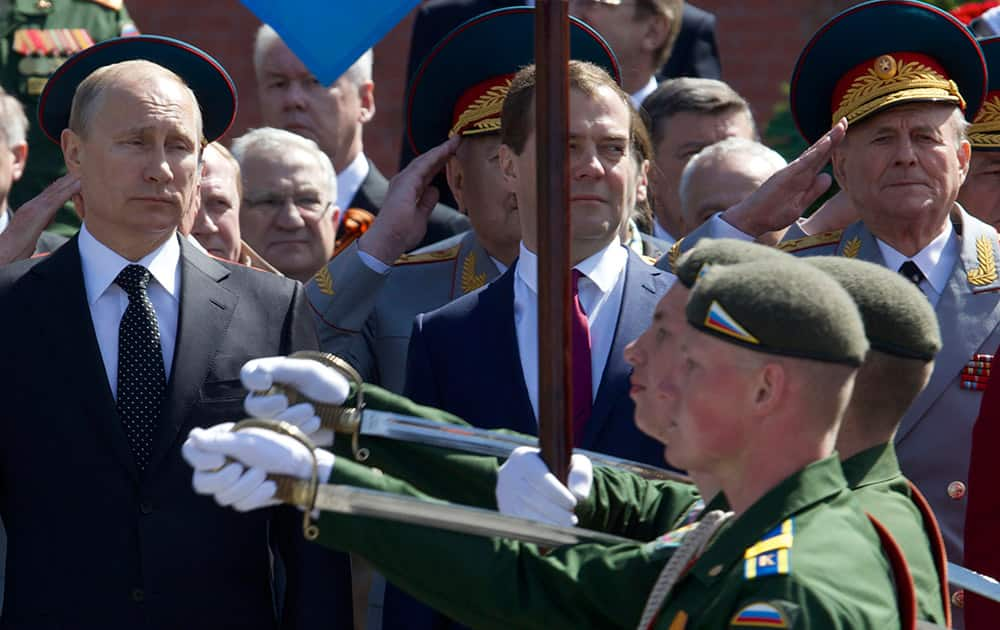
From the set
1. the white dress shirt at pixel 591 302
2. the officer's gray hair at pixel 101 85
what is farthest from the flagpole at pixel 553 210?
the officer's gray hair at pixel 101 85

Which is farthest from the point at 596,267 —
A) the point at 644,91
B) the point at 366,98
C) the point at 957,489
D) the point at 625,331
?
the point at 366,98

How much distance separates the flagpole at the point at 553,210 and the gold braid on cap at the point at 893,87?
180 cm

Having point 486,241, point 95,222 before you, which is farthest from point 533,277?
point 95,222

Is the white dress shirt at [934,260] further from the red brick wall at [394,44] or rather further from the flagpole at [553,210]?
the red brick wall at [394,44]

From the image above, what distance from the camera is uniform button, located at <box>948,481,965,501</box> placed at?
4.57 metres

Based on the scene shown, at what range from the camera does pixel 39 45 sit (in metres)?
7.21

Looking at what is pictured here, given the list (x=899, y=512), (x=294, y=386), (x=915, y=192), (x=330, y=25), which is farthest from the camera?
(x=915, y=192)

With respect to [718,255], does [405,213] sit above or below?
below

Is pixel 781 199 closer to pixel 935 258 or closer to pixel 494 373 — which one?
pixel 935 258

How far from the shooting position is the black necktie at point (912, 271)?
482 cm

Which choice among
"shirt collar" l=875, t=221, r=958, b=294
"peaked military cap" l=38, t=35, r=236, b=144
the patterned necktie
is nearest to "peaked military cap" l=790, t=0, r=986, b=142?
"shirt collar" l=875, t=221, r=958, b=294

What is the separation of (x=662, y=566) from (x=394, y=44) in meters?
6.72

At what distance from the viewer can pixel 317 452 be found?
9.78ft

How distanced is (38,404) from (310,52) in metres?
1.13
